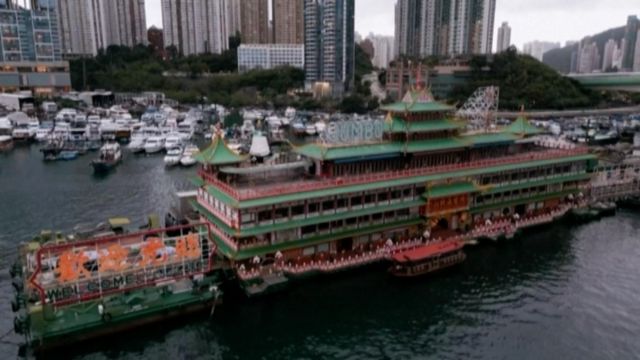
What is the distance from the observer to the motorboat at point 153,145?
307ft

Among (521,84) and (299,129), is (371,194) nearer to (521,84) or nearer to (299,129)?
(299,129)

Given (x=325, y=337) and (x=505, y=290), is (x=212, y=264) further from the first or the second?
(x=505, y=290)

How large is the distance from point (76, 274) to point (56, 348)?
4591 millimetres

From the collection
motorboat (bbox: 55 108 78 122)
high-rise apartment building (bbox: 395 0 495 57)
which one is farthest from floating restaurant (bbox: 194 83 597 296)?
high-rise apartment building (bbox: 395 0 495 57)

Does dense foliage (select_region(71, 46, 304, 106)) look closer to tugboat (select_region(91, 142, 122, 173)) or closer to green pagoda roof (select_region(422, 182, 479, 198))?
tugboat (select_region(91, 142, 122, 173))

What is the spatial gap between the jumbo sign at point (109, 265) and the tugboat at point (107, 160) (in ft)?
154

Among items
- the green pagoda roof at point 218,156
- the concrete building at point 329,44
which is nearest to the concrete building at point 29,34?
the concrete building at point 329,44

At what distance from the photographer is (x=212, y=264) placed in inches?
1462

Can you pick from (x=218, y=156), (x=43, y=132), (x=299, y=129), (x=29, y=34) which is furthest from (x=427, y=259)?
(x=29, y=34)

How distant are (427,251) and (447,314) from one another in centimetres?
669

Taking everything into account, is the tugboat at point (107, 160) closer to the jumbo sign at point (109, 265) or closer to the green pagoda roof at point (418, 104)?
the jumbo sign at point (109, 265)

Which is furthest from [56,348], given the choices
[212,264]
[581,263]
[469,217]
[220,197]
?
[581,263]

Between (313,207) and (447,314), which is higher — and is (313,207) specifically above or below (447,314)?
above

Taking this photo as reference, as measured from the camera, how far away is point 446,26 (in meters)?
178
